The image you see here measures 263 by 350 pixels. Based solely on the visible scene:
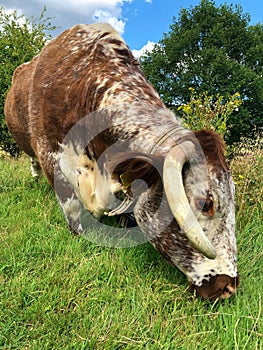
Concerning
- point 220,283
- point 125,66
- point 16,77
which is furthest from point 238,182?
point 16,77

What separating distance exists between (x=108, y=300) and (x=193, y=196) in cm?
94

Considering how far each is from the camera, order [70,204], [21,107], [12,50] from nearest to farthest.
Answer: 1. [70,204]
2. [21,107]
3. [12,50]

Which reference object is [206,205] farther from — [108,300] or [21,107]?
[21,107]

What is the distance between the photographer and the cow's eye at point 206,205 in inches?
93.0

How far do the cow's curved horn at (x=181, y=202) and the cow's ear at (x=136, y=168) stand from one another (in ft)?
0.35

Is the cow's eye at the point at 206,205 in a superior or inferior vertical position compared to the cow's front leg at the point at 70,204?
superior

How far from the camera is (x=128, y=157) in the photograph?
7.83 ft

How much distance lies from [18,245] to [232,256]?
6.19 feet

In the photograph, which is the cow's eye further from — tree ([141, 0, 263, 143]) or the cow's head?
tree ([141, 0, 263, 143])

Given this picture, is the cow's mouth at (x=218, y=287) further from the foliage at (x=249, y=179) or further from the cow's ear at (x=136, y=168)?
the foliage at (x=249, y=179)

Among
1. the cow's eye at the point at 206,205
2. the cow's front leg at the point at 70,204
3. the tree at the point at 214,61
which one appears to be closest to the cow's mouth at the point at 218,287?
the cow's eye at the point at 206,205

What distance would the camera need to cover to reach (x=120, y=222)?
13.1 ft

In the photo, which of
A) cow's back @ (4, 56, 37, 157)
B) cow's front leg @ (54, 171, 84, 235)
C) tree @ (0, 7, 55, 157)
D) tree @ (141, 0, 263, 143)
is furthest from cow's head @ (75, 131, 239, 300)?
tree @ (141, 0, 263, 143)

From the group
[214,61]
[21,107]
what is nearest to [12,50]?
[21,107]
